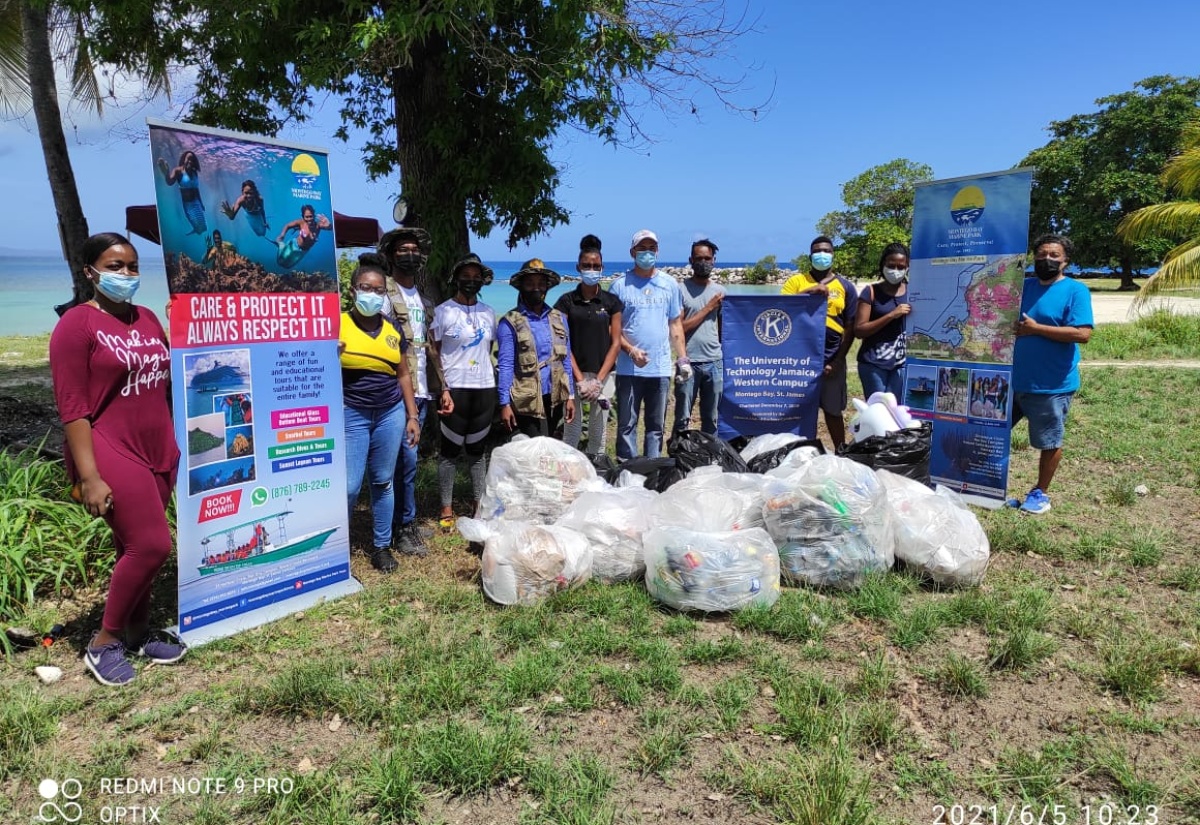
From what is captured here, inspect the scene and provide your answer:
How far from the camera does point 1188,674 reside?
3121mm

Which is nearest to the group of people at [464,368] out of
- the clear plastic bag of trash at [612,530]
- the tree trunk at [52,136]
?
the clear plastic bag of trash at [612,530]

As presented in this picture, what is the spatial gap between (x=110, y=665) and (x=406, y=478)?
6.25 feet

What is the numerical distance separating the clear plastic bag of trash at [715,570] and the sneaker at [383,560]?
172cm

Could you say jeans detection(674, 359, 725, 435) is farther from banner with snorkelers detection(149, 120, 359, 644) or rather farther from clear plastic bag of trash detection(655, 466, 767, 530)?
banner with snorkelers detection(149, 120, 359, 644)

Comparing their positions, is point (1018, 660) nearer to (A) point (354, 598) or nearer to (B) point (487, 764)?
(B) point (487, 764)

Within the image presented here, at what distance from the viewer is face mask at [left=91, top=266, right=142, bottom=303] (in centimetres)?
294

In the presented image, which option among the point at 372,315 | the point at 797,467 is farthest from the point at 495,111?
the point at 797,467

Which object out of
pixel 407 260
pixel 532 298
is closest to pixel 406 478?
pixel 407 260

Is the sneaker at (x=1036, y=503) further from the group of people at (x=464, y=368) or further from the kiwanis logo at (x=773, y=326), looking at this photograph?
the kiwanis logo at (x=773, y=326)

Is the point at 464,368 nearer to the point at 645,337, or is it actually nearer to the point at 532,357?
the point at 532,357

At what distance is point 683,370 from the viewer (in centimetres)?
588

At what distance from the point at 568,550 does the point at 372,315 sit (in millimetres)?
1793

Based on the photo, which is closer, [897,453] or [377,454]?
[377,454]

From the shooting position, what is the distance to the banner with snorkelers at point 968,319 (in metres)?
5.23
